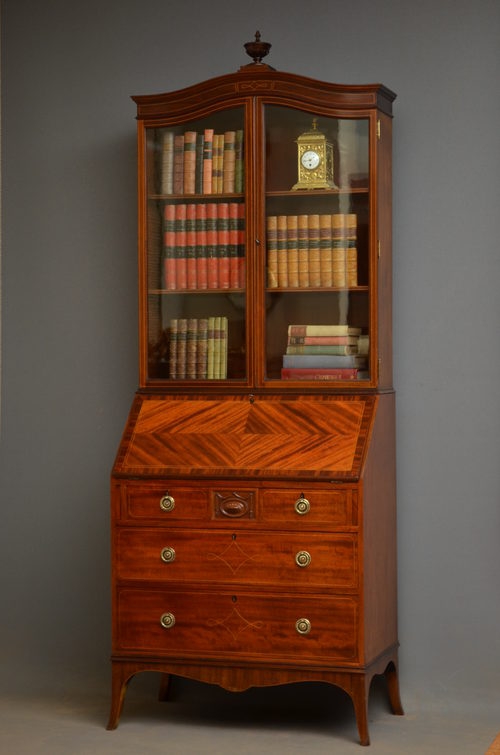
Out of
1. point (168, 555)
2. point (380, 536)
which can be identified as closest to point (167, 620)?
point (168, 555)

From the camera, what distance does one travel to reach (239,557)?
391 centimetres

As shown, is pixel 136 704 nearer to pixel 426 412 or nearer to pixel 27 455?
pixel 27 455

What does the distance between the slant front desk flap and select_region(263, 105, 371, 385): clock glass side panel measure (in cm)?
13

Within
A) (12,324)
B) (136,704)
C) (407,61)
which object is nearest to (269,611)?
(136,704)

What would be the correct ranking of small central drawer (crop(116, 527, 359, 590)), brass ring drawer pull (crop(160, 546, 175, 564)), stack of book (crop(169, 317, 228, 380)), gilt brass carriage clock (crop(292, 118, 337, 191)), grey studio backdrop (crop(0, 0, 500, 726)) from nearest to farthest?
small central drawer (crop(116, 527, 359, 590)), brass ring drawer pull (crop(160, 546, 175, 564)), gilt brass carriage clock (crop(292, 118, 337, 191)), stack of book (crop(169, 317, 228, 380)), grey studio backdrop (crop(0, 0, 500, 726))

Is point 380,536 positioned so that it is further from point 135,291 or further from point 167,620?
point 135,291

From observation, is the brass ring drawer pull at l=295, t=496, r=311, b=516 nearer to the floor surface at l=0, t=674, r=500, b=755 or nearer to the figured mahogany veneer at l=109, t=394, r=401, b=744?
the figured mahogany veneer at l=109, t=394, r=401, b=744

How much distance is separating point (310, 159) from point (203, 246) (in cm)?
48

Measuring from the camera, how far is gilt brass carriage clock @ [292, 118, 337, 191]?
13.4 feet

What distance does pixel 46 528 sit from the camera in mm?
4738

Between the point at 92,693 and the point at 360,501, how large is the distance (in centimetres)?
147

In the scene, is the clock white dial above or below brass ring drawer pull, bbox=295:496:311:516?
above

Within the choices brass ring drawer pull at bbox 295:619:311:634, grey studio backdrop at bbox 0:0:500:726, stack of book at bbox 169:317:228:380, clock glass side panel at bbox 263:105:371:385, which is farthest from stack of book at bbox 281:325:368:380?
brass ring drawer pull at bbox 295:619:311:634

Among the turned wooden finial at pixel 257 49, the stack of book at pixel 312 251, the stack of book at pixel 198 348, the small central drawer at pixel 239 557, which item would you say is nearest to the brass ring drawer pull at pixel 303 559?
the small central drawer at pixel 239 557
